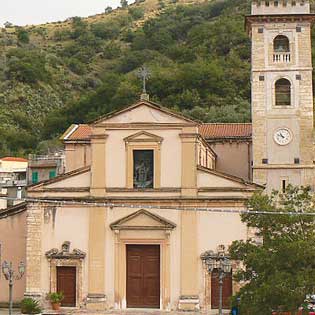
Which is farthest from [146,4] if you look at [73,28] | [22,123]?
[22,123]

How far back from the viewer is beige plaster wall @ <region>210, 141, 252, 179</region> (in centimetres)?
3853

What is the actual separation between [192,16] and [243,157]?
74984 millimetres

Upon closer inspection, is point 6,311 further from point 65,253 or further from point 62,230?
point 62,230

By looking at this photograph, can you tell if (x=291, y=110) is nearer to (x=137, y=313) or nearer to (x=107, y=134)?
(x=107, y=134)

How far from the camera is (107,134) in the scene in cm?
3056

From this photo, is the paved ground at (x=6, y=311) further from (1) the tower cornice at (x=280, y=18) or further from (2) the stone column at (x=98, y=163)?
(1) the tower cornice at (x=280, y=18)

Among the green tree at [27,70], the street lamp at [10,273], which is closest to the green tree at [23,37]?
the green tree at [27,70]

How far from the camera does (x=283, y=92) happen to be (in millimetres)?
33750

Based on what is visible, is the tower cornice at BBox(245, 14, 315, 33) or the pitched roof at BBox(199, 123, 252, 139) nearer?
the tower cornice at BBox(245, 14, 315, 33)

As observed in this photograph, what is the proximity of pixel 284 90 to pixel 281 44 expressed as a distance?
7.01 feet

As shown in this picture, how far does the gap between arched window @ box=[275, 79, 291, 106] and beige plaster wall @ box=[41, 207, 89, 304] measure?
10.4 m

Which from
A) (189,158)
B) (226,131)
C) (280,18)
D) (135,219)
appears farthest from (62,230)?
(280,18)

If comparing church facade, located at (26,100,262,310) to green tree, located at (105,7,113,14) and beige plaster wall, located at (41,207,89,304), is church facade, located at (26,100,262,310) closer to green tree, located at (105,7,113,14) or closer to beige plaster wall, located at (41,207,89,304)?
beige plaster wall, located at (41,207,89,304)

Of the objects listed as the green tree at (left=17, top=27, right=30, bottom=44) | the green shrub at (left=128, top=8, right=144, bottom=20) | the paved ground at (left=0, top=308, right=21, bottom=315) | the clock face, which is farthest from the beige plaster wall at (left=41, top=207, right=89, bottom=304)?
the green shrub at (left=128, top=8, right=144, bottom=20)
